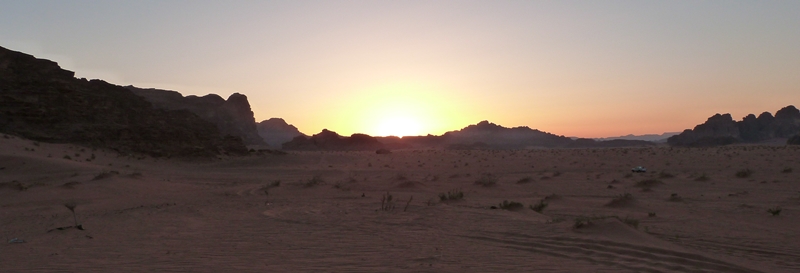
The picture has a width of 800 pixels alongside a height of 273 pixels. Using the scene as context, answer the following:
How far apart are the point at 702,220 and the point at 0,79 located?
45.2 metres

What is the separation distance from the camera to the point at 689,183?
2008 centimetres

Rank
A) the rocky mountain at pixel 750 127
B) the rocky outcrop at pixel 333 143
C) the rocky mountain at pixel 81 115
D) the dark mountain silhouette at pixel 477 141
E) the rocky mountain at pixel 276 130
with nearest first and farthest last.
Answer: the rocky mountain at pixel 81 115 < the rocky outcrop at pixel 333 143 < the dark mountain silhouette at pixel 477 141 < the rocky mountain at pixel 750 127 < the rocky mountain at pixel 276 130

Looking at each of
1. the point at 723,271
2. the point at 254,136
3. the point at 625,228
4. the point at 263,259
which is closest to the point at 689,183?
the point at 625,228

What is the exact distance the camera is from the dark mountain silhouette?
91812 mm

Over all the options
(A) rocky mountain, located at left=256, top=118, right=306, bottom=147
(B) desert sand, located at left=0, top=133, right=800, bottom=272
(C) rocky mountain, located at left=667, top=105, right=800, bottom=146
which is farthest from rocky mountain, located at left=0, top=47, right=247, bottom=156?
(A) rocky mountain, located at left=256, top=118, right=306, bottom=147

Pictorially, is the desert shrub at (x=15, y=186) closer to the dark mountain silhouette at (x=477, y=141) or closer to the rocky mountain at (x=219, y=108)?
the rocky mountain at (x=219, y=108)

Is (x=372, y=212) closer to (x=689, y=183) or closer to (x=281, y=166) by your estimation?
(x=689, y=183)

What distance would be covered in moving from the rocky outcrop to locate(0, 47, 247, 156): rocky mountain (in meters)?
44.0

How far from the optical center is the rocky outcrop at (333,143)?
88938mm

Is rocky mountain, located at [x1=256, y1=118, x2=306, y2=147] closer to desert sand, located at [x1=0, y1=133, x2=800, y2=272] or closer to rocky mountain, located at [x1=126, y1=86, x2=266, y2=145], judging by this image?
rocky mountain, located at [x1=126, y1=86, x2=266, y2=145]

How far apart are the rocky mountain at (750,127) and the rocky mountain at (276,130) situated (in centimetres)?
11496

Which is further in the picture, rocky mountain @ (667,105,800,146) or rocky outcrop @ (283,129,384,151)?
rocky mountain @ (667,105,800,146)

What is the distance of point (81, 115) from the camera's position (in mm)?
39062

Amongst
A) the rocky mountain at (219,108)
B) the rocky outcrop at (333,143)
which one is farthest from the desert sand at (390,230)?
the rocky outcrop at (333,143)
